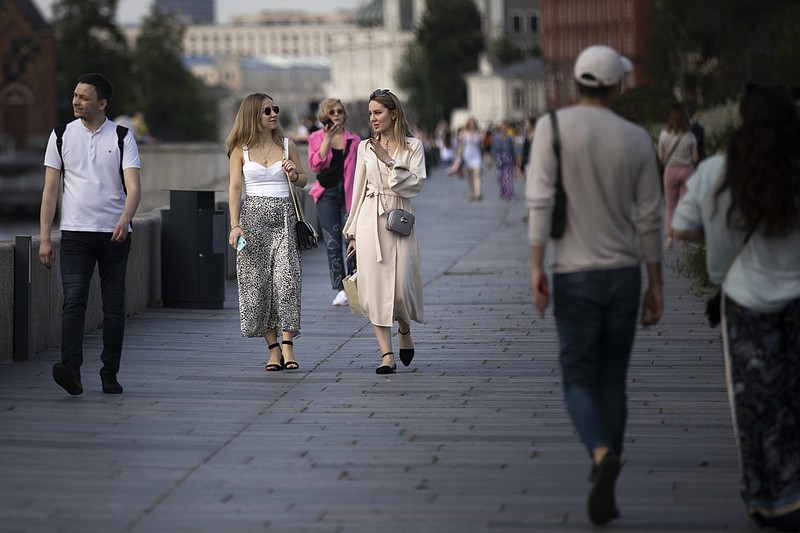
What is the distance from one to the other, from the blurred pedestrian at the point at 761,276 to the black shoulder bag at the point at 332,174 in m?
8.83

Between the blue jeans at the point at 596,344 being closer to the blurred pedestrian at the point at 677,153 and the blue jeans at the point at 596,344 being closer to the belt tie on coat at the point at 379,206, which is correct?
the belt tie on coat at the point at 379,206

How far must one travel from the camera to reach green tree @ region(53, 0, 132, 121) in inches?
4530

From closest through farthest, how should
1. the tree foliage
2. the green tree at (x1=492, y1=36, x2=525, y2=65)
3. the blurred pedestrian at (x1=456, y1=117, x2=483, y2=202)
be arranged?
the blurred pedestrian at (x1=456, y1=117, x2=483, y2=202), the tree foliage, the green tree at (x1=492, y1=36, x2=525, y2=65)

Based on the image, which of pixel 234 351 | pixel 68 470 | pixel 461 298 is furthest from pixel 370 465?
pixel 461 298

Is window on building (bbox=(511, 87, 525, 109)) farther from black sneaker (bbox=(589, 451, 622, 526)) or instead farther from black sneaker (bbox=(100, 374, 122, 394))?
black sneaker (bbox=(589, 451, 622, 526))

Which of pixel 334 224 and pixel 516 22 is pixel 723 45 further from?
pixel 516 22

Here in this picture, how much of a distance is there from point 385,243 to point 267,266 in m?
0.75

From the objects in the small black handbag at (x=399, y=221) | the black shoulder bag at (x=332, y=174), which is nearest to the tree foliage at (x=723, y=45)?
the black shoulder bag at (x=332, y=174)

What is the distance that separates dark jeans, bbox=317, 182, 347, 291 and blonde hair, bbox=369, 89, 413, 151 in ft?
15.4

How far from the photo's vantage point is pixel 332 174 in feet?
50.5

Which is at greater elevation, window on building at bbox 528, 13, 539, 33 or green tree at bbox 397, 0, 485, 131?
window on building at bbox 528, 13, 539, 33

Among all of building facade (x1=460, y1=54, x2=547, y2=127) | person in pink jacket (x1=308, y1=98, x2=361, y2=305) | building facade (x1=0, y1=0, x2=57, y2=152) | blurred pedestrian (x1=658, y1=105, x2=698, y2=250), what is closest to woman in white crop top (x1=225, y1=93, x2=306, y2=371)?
person in pink jacket (x1=308, y1=98, x2=361, y2=305)

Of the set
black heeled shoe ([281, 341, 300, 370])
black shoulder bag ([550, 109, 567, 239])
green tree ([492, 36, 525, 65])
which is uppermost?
green tree ([492, 36, 525, 65])

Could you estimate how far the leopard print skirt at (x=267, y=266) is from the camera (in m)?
10.9
